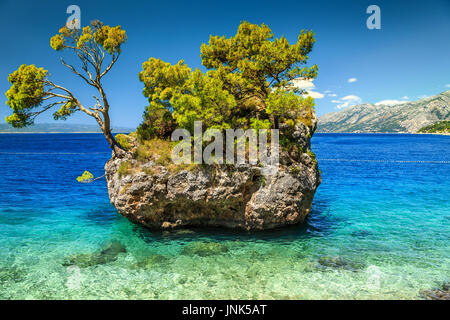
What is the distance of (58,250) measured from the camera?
1552cm

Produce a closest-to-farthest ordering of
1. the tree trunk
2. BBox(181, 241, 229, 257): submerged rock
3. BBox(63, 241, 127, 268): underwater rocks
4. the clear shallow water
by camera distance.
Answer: the clear shallow water → BBox(63, 241, 127, 268): underwater rocks → BBox(181, 241, 229, 257): submerged rock → the tree trunk

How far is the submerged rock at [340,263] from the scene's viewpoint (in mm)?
13633

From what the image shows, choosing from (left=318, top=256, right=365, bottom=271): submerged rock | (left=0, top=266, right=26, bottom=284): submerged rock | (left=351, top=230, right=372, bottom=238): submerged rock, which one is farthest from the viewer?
(left=351, top=230, right=372, bottom=238): submerged rock

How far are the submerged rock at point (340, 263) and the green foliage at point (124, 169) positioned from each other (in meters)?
13.3

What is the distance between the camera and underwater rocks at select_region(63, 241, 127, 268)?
46.0 ft

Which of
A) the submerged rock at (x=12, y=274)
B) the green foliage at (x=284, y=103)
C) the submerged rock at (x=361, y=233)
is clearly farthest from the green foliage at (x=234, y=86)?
the submerged rock at (x=12, y=274)

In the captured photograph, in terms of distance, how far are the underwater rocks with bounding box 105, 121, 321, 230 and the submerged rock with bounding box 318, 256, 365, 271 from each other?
398cm

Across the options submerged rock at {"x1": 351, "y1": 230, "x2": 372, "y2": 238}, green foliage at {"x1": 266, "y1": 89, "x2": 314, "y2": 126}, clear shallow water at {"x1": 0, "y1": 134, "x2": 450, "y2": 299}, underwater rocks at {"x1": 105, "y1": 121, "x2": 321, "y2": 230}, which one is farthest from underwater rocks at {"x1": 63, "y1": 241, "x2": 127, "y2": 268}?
submerged rock at {"x1": 351, "y1": 230, "x2": 372, "y2": 238}

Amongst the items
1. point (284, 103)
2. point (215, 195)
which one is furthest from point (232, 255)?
point (284, 103)

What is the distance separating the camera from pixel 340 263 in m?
14.1

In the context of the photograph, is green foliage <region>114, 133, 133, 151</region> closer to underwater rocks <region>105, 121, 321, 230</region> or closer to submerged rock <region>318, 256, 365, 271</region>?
underwater rocks <region>105, 121, 321, 230</region>

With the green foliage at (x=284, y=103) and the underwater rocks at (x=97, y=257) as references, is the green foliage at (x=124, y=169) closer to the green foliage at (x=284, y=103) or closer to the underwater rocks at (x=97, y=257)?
the underwater rocks at (x=97, y=257)

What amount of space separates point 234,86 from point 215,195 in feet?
28.2
